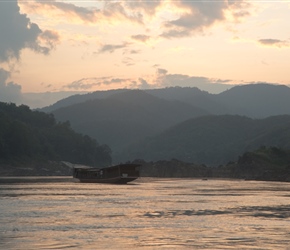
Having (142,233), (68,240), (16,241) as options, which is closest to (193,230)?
(142,233)

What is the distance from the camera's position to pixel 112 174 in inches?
6186

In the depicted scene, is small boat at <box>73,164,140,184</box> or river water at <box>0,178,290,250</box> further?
small boat at <box>73,164,140,184</box>

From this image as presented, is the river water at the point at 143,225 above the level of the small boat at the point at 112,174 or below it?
below

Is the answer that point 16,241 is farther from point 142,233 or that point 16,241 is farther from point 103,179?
point 103,179

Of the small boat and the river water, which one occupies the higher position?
the small boat

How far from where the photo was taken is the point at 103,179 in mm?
162500

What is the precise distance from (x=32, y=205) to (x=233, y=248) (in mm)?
39734

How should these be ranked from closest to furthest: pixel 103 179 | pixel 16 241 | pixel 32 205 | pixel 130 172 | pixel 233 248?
pixel 233 248 → pixel 16 241 → pixel 32 205 → pixel 130 172 → pixel 103 179

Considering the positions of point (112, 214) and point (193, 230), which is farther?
point (112, 214)

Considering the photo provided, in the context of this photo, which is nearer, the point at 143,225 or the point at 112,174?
the point at 143,225

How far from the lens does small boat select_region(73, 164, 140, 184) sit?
498 feet

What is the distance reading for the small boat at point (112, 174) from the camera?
152m

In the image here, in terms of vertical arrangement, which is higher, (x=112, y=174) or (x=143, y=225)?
(x=112, y=174)

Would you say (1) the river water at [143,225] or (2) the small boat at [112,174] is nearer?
(1) the river water at [143,225]
